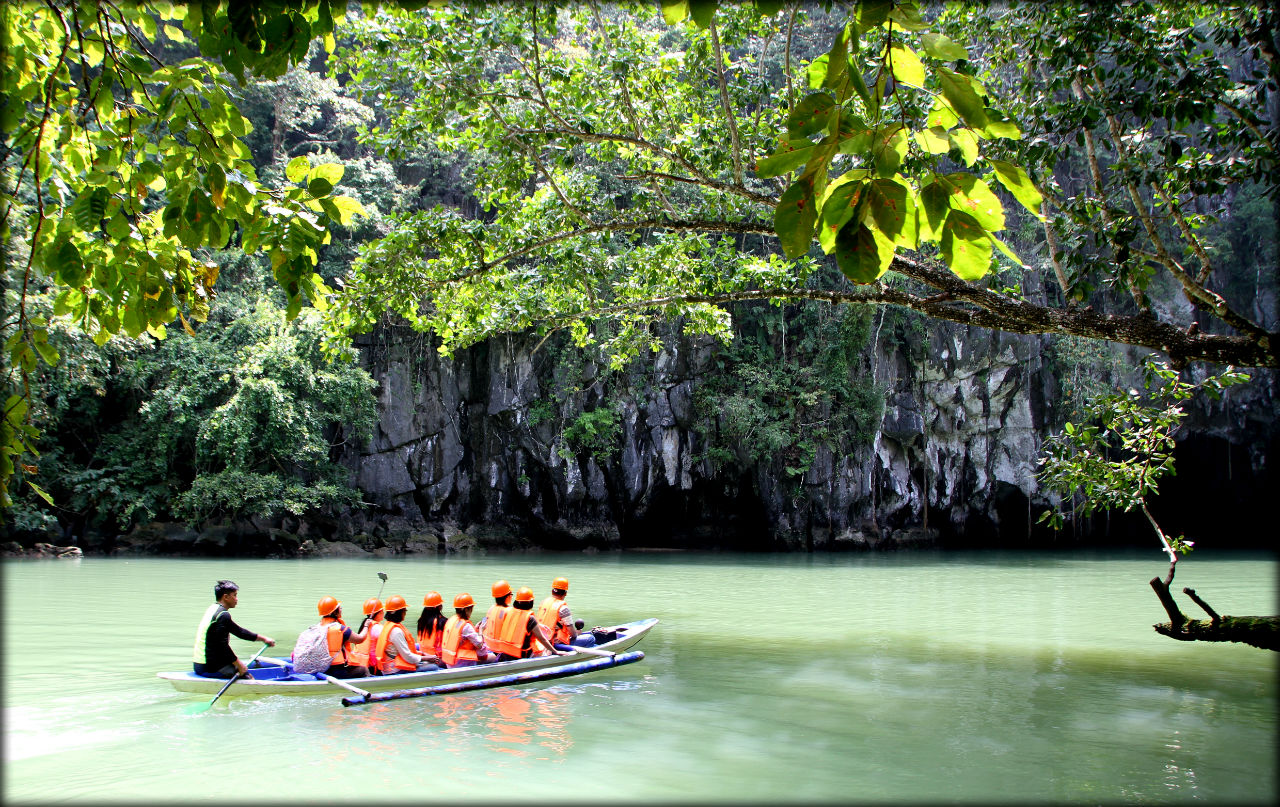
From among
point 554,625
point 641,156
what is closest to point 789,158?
point 554,625

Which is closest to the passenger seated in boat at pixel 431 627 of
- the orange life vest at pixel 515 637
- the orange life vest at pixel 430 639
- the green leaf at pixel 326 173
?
the orange life vest at pixel 430 639

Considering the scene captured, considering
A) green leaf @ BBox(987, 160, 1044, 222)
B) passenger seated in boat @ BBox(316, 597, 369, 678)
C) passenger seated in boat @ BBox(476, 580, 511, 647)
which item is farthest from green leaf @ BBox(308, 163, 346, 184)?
passenger seated in boat @ BBox(476, 580, 511, 647)

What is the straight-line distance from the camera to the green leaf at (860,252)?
4.42 feet

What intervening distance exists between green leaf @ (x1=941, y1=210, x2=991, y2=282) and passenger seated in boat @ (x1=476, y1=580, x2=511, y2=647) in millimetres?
5731

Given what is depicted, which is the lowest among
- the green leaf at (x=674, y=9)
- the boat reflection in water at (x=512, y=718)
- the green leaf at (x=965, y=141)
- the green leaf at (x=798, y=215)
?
the boat reflection in water at (x=512, y=718)

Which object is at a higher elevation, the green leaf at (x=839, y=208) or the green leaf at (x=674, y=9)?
the green leaf at (x=674, y=9)

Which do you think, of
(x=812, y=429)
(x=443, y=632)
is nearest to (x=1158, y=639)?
(x=443, y=632)

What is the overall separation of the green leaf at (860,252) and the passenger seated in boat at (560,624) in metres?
6.08

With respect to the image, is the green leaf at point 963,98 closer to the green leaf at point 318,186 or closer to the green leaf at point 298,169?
the green leaf at point 318,186

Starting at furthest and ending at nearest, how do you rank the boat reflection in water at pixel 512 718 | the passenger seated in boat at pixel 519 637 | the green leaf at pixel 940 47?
the passenger seated in boat at pixel 519 637 < the boat reflection in water at pixel 512 718 < the green leaf at pixel 940 47

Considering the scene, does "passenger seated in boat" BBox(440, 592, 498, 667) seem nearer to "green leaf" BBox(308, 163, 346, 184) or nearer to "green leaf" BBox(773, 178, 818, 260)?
"green leaf" BBox(308, 163, 346, 184)

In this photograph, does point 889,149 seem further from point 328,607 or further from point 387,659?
point 387,659

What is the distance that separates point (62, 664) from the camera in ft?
21.9

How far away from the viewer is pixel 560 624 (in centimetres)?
718
